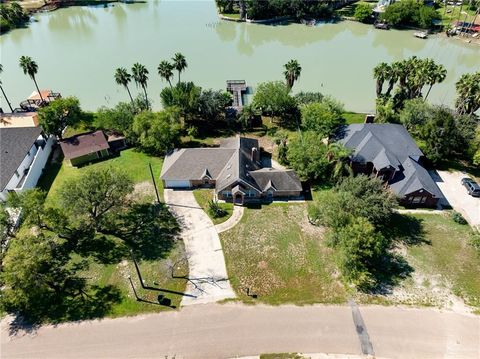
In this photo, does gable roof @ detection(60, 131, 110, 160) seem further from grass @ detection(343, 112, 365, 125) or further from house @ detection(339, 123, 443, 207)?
grass @ detection(343, 112, 365, 125)

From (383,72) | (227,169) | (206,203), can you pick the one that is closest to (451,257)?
(227,169)

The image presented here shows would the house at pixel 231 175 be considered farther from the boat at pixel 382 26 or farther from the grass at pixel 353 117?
→ the boat at pixel 382 26

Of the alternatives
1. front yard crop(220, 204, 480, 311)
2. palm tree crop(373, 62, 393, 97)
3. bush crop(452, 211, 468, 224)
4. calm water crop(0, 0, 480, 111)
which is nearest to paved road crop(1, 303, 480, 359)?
front yard crop(220, 204, 480, 311)

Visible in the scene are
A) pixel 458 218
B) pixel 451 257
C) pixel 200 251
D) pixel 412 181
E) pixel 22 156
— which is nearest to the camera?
pixel 451 257

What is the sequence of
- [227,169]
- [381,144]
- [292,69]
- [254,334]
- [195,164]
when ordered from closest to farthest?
[254,334] → [227,169] → [195,164] → [381,144] → [292,69]

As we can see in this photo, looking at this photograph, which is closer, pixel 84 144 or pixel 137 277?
pixel 137 277

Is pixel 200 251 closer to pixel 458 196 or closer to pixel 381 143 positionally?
pixel 381 143
